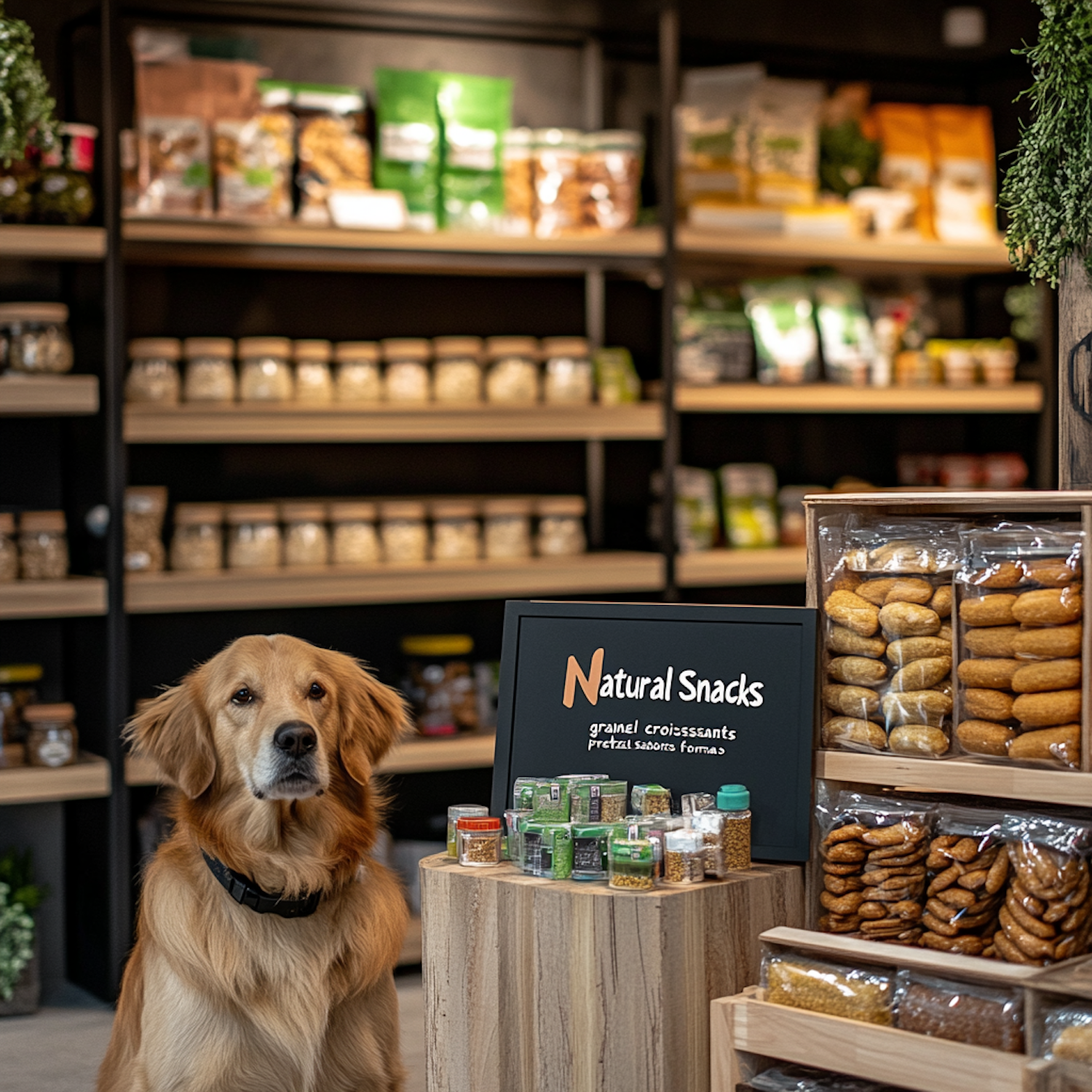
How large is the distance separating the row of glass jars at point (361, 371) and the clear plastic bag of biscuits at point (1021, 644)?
2.25m

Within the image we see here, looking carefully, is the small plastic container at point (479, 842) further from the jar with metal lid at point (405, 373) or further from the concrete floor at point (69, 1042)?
→ the jar with metal lid at point (405, 373)

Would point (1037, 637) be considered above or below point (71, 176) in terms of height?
below

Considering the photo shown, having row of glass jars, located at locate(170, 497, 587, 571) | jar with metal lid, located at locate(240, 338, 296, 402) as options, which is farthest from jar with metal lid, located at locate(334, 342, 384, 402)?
row of glass jars, located at locate(170, 497, 587, 571)

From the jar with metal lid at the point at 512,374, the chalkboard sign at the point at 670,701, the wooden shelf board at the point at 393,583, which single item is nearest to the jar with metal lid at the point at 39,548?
the wooden shelf board at the point at 393,583

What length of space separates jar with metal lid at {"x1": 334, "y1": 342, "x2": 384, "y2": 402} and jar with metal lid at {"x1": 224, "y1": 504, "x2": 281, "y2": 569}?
38 cm

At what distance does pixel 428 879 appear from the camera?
83.2 inches

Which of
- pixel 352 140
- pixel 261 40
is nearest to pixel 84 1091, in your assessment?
pixel 352 140

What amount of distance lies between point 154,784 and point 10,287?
4.62ft

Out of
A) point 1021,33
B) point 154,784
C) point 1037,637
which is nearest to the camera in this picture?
point 1037,637

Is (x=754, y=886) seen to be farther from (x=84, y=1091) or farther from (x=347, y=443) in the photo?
(x=347, y=443)

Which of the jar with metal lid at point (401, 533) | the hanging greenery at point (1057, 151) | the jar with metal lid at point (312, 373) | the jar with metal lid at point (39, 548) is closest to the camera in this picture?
the hanging greenery at point (1057, 151)

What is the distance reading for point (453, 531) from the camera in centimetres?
411

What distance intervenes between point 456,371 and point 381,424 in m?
0.27

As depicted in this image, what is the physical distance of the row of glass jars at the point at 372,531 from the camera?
3.87 m
